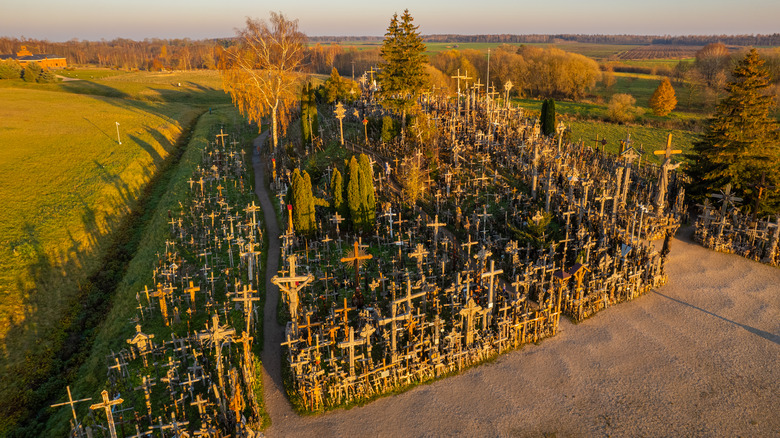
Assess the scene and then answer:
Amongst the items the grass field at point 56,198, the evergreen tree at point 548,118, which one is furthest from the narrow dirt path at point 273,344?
the evergreen tree at point 548,118

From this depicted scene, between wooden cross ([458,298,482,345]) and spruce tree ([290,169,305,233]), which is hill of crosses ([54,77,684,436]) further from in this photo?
spruce tree ([290,169,305,233])

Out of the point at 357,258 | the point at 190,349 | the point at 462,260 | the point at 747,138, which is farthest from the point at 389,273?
the point at 747,138

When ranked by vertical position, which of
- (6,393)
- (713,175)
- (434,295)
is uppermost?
(713,175)

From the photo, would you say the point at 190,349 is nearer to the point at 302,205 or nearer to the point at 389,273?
the point at 389,273

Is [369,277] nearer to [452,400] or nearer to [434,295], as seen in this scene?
[434,295]

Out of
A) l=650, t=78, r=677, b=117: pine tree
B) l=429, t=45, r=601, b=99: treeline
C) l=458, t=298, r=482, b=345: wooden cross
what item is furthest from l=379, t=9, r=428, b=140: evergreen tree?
l=650, t=78, r=677, b=117: pine tree

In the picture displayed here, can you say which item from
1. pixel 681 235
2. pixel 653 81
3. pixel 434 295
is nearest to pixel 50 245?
pixel 434 295
